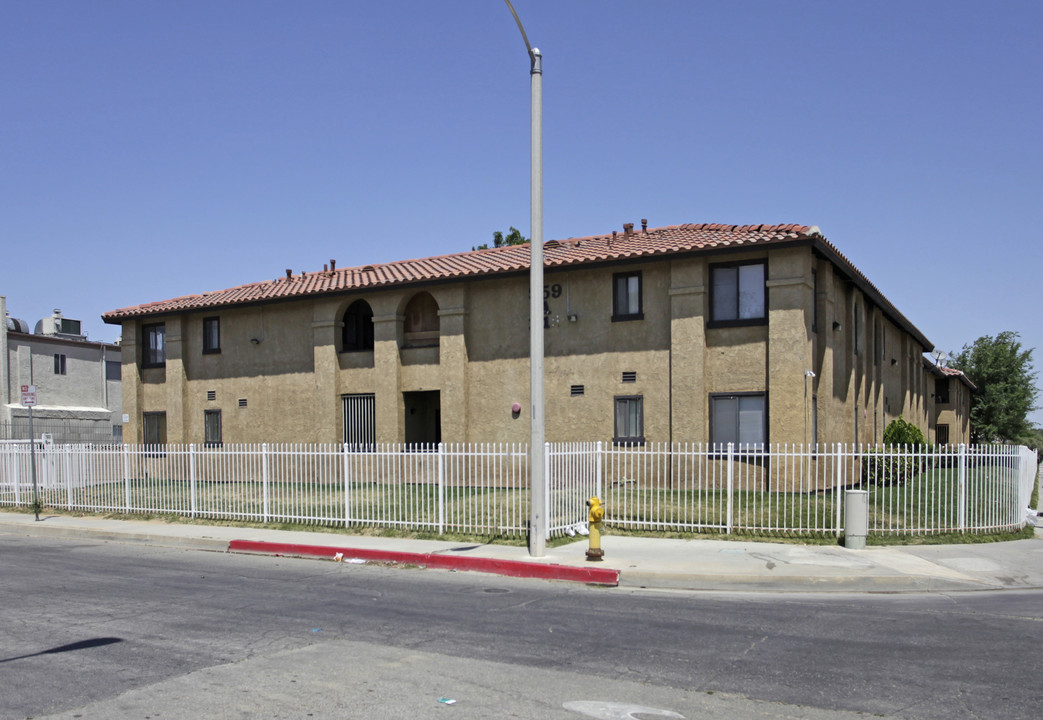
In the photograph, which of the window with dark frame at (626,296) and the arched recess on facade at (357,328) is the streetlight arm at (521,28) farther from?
the arched recess on facade at (357,328)

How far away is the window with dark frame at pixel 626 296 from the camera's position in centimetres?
2155

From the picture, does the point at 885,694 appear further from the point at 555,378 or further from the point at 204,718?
the point at 555,378

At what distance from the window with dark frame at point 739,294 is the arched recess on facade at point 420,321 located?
26.8 feet

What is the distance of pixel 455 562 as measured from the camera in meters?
13.2

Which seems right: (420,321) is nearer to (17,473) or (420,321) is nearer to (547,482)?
(17,473)

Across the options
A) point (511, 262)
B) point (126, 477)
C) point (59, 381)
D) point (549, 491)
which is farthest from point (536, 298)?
point (59, 381)

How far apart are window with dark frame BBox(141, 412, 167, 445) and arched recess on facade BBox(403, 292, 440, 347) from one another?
9.93m

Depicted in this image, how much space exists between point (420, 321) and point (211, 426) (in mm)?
8356

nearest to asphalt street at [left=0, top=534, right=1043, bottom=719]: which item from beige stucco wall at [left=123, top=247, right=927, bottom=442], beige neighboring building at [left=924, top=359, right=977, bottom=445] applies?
beige stucco wall at [left=123, top=247, right=927, bottom=442]

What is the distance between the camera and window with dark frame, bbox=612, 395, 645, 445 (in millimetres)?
21344

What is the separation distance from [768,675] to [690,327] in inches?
549

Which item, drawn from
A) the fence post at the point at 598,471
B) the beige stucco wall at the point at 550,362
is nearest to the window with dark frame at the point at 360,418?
the beige stucco wall at the point at 550,362

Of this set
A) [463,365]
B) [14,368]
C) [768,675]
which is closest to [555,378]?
[463,365]

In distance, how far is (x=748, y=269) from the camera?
2019 centimetres
